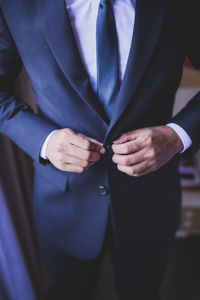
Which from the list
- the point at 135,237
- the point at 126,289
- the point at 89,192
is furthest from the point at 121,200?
the point at 126,289

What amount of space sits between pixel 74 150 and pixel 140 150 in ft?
0.65

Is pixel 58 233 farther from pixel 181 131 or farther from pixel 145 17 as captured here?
pixel 145 17

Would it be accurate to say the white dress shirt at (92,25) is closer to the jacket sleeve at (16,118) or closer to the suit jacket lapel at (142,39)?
the suit jacket lapel at (142,39)

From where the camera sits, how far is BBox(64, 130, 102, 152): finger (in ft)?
2.05

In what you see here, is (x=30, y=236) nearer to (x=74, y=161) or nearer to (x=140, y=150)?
(x=74, y=161)

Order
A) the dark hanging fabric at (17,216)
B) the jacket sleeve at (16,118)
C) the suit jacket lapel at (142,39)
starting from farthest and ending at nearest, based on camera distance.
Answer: the dark hanging fabric at (17,216) < the jacket sleeve at (16,118) < the suit jacket lapel at (142,39)

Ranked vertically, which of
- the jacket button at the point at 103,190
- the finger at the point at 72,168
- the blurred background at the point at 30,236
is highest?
the finger at the point at 72,168

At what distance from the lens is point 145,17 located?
1.97ft

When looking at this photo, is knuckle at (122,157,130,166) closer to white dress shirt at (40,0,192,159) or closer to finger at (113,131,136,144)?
finger at (113,131,136,144)

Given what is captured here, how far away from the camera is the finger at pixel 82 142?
62 centimetres

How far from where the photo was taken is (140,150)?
25.8 inches

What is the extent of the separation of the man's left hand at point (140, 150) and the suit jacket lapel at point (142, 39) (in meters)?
0.12

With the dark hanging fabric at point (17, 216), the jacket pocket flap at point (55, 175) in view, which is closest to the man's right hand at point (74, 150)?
the jacket pocket flap at point (55, 175)

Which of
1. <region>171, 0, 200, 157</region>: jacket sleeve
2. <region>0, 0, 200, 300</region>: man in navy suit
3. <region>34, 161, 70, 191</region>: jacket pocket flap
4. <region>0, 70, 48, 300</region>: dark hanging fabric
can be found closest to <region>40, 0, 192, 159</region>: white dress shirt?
<region>0, 0, 200, 300</region>: man in navy suit
